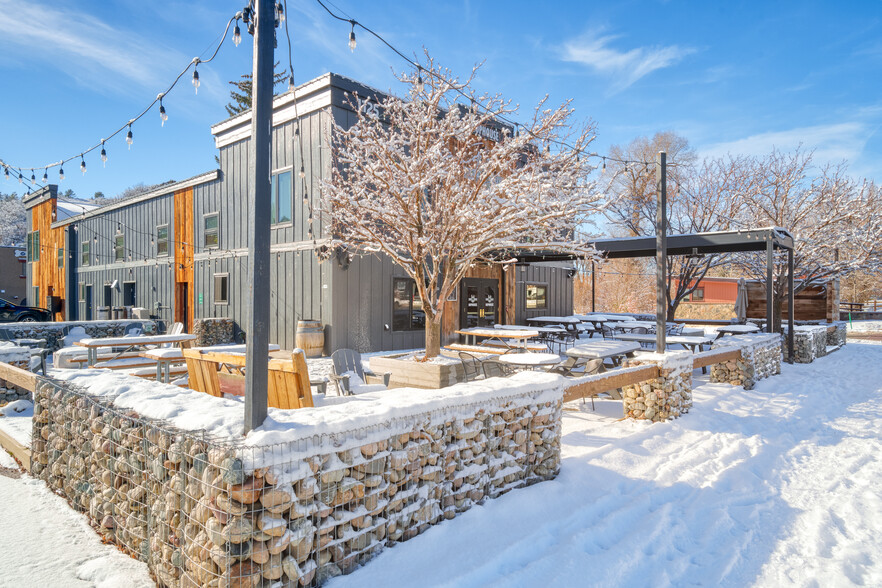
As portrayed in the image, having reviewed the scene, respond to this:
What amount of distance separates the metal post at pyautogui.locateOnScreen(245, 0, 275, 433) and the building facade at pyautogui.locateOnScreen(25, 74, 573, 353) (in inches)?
211

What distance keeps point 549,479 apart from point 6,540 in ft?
12.5

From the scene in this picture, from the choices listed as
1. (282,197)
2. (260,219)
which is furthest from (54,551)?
(282,197)

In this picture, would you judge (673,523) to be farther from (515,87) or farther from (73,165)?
(73,165)

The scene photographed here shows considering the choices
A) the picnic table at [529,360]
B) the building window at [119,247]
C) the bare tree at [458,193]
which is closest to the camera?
the picnic table at [529,360]

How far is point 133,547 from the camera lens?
121 inches

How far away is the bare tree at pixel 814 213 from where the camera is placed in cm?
1554

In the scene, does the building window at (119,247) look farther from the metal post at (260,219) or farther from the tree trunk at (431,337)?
the metal post at (260,219)

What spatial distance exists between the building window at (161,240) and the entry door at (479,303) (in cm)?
1108

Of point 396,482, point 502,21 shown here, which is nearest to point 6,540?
point 396,482

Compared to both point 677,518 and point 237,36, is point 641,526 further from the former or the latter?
point 237,36

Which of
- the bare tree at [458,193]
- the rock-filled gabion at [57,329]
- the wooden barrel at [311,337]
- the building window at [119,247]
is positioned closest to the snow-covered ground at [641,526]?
the bare tree at [458,193]

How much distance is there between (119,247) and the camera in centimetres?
2025

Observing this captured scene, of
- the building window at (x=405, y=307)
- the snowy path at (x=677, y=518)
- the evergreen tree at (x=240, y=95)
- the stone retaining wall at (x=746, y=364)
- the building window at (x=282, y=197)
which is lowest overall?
the snowy path at (x=677, y=518)

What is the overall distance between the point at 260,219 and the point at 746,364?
29.0 ft
